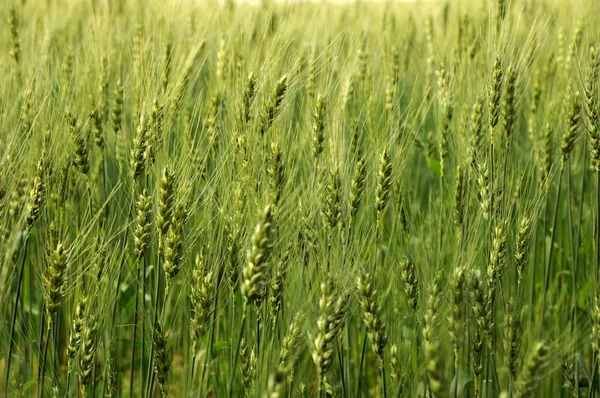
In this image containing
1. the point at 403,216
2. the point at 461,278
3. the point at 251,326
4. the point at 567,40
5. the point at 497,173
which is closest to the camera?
the point at 461,278

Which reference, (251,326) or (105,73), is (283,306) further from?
(105,73)

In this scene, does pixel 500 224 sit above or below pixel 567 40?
below

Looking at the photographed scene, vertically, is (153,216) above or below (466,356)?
above

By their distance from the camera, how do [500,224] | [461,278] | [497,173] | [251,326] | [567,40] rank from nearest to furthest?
[461,278] → [500,224] → [497,173] → [251,326] → [567,40]

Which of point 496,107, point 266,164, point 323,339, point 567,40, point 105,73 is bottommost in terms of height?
point 323,339

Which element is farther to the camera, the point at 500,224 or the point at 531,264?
the point at 531,264

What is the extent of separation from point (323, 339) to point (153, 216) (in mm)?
656

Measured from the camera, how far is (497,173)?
7.61 ft

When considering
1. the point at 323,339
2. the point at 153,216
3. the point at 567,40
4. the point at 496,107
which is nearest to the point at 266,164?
the point at 153,216

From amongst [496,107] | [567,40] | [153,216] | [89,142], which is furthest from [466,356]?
[567,40]

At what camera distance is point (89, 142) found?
9.55 feet

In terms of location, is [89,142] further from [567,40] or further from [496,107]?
[567,40]

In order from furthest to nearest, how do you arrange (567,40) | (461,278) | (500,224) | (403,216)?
1. (567,40)
2. (403,216)
3. (500,224)
4. (461,278)

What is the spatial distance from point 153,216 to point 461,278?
0.83 m
